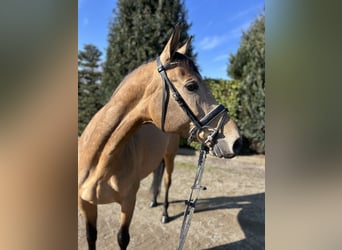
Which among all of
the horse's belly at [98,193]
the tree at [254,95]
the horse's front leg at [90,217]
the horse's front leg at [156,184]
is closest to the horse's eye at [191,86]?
the horse's belly at [98,193]

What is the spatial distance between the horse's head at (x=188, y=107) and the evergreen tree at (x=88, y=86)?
6.90 meters

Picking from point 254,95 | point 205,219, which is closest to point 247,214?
point 205,219

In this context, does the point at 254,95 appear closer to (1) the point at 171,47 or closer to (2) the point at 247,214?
(2) the point at 247,214

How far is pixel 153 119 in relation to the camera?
4.81 ft

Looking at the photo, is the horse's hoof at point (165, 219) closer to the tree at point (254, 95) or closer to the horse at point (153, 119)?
the horse at point (153, 119)

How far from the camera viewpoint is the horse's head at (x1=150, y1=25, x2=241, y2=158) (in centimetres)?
131

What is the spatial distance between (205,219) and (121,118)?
2371 millimetres

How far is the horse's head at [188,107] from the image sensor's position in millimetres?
1312
